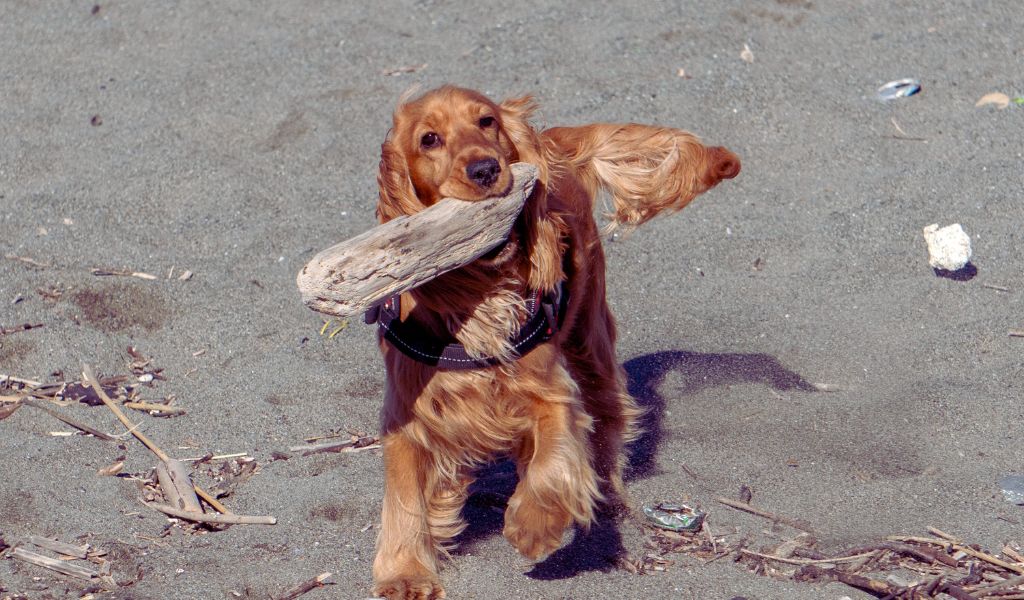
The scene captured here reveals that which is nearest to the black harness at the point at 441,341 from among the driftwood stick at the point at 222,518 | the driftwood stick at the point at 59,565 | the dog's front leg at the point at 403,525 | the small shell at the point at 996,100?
the dog's front leg at the point at 403,525

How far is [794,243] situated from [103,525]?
3.37 metres

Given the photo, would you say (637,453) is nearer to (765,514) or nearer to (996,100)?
(765,514)

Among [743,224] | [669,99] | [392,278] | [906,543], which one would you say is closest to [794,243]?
[743,224]

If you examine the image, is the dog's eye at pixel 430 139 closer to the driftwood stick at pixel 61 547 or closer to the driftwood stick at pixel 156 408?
the driftwood stick at pixel 61 547

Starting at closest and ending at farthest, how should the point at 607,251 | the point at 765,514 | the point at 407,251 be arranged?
the point at 407,251, the point at 765,514, the point at 607,251

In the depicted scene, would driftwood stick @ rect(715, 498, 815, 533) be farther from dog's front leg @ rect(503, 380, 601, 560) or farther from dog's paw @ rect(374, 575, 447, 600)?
dog's paw @ rect(374, 575, 447, 600)

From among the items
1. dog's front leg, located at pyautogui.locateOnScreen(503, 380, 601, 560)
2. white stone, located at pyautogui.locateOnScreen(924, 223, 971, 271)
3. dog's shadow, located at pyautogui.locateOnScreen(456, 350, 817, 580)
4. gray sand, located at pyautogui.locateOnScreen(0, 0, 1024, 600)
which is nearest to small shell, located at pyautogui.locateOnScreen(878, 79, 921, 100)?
gray sand, located at pyautogui.locateOnScreen(0, 0, 1024, 600)

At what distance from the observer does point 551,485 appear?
133 inches

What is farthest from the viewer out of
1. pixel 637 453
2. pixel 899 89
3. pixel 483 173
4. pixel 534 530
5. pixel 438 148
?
pixel 899 89

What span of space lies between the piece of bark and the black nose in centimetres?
161

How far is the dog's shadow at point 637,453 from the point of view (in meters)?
3.73

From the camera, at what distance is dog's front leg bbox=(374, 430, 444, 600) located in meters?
3.58

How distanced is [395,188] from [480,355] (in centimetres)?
54

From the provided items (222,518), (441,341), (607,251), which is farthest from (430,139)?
(607,251)
